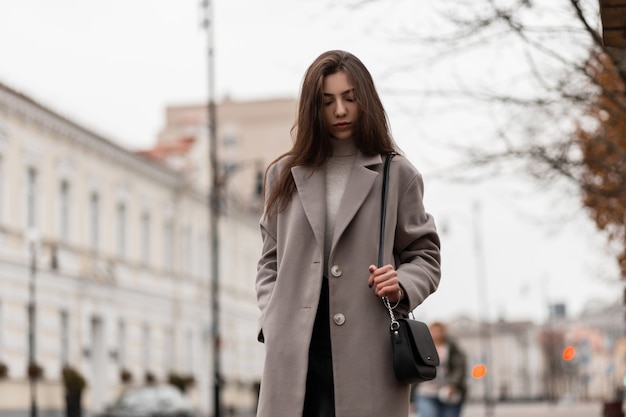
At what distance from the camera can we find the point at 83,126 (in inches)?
1651

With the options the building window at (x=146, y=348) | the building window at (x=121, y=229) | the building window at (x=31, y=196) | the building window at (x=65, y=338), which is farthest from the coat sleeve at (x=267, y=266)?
the building window at (x=146, y=348)

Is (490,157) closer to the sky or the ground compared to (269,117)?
closer to the ground

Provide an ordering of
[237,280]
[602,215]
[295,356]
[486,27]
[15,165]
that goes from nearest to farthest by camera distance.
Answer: [295,356] → [486,27] → [602,215] → [15,165] → [237,280]

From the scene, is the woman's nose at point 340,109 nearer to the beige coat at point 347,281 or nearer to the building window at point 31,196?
the beige coat at point 347,281

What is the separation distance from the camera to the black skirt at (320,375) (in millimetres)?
4320

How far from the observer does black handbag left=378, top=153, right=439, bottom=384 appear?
4.23 metres

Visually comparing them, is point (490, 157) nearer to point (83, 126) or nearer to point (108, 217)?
point (83, 126)

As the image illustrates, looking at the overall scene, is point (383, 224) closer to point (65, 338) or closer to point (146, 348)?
point (65, 338)

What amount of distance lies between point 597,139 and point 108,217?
97.9ft

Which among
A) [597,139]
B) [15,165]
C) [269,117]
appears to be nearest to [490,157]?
[597,139]

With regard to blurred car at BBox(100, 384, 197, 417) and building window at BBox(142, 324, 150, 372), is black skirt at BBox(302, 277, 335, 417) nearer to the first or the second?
blurred car at BBox(100, 384, 197, 417)

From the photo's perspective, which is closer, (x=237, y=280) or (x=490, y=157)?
(x=490, y=157)

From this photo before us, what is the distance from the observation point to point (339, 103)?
452 cm

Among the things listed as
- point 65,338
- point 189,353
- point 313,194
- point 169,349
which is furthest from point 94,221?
point 313,194
